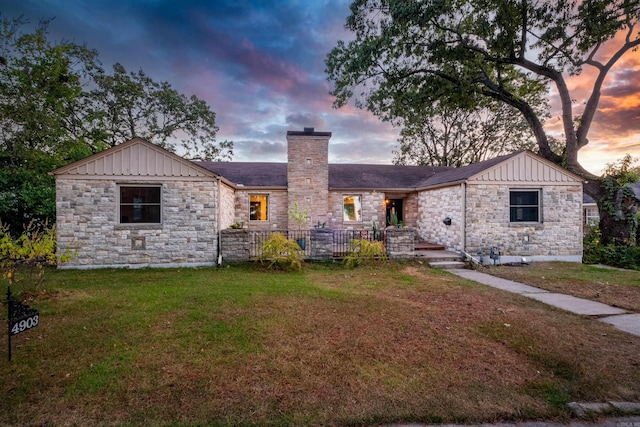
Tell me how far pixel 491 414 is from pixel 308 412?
1.60 meters

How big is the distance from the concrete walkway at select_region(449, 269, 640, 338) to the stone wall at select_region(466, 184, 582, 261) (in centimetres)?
296

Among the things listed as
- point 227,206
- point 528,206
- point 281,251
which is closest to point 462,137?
point 528,206

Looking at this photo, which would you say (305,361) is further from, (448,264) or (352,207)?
(352,207)

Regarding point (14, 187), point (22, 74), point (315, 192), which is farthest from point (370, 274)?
point (22, 74)

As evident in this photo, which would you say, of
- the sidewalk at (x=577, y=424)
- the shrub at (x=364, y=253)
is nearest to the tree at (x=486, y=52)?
the shrub at (x=364, y=253)

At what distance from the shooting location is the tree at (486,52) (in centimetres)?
1095

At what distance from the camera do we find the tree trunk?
35.9ft

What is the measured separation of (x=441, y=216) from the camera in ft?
39.0

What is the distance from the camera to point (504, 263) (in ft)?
34.2

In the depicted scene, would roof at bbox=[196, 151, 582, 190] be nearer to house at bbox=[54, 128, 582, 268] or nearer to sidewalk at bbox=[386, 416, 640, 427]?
house at bbox=[54, 128, 582, 268]

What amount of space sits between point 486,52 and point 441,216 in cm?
768

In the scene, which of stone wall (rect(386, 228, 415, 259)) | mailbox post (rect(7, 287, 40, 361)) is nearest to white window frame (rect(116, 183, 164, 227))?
mailbox post (rect(7, 287, 40, 361))

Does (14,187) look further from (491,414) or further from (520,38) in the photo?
(520,38)

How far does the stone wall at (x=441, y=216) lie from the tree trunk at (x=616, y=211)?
6265mm
